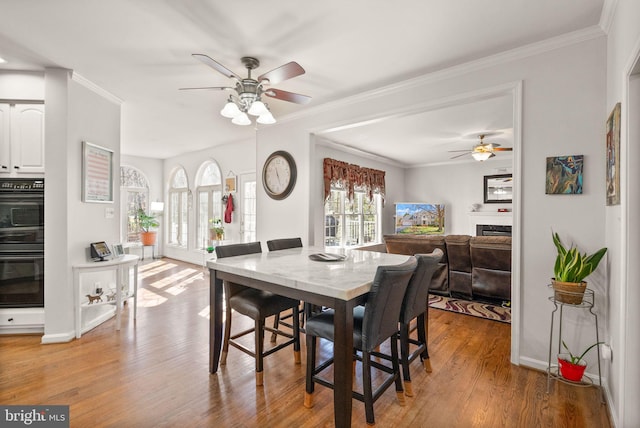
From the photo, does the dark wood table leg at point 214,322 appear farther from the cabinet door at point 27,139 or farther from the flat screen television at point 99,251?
the cabinet door at point 27,139

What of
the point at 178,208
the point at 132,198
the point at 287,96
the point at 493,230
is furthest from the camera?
the point at 178,208

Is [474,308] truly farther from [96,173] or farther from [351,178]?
[96,173]

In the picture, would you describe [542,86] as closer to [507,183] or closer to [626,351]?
[626,351]

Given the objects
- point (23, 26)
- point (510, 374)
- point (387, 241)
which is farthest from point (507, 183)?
point (23, 26)

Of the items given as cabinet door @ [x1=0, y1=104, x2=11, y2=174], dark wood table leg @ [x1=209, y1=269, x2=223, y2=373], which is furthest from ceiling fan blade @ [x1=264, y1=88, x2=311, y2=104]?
cabinet door @ [x1=0, y1=104, x2=11, y2=174]

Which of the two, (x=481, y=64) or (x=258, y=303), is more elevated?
(x=481, y=64)

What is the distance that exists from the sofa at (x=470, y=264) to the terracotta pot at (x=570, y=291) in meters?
1.80

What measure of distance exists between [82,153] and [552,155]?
426 cm

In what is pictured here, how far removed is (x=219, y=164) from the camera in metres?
6.53

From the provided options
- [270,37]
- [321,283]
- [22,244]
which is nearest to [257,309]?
[321,283]

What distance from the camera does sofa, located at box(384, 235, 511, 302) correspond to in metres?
3.85

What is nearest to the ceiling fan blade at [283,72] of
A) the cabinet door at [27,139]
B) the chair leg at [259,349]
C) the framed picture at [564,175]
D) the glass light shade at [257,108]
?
the glass light shade at [257,108]

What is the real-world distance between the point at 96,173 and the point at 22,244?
951mm

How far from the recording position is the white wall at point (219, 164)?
19.8 ft
